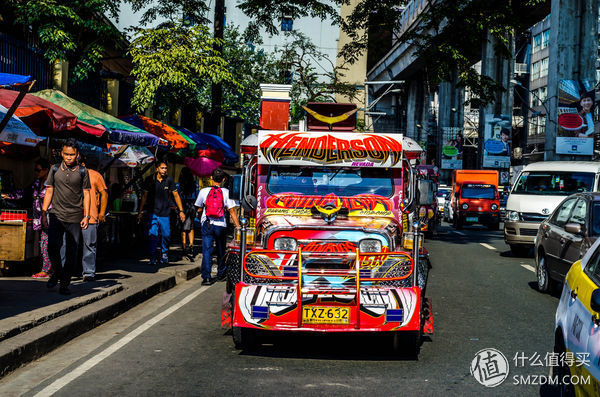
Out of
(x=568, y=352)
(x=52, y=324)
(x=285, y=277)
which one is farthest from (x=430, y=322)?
(x=52, y=324)

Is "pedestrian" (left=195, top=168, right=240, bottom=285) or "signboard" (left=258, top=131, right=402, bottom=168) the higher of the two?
"signboard" (left=258, top=131, right=402, bottom=168)

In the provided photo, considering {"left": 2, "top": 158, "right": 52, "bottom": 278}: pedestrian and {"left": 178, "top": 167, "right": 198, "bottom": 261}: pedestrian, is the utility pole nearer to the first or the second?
{"left": 178, "top": 167, "right": 198, "bottom": 261}: pedestrian

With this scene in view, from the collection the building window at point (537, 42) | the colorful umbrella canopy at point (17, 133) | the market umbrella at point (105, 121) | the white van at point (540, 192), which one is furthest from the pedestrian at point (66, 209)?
the building window at point (537, 42)

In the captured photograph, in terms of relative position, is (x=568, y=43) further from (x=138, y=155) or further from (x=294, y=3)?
(x=138, y=155)

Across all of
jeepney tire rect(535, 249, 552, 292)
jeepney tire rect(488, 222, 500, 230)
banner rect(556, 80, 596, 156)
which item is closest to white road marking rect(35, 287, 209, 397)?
jeepney tire rect(535, 249, 552, 292)

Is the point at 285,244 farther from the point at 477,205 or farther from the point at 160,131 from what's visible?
the point at 477,205

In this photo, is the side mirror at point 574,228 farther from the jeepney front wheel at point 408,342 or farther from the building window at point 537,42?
the building window at point 537,42

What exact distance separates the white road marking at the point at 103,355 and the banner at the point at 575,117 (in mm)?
37792

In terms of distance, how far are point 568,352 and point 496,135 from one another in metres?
57.6

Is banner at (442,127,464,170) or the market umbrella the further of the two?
banner at (442,127,464,170)

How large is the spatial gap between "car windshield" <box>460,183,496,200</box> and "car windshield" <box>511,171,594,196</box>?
16.9 metres

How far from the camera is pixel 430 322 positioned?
7.62 m

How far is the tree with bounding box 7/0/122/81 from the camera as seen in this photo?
16438 millimetres

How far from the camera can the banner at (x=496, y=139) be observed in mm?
60156
